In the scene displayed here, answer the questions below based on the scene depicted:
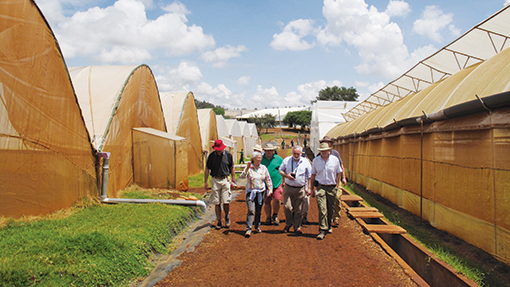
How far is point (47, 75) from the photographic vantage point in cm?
708

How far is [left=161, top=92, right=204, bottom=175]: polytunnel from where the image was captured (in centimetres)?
1692

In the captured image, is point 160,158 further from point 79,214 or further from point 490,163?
point 490,163

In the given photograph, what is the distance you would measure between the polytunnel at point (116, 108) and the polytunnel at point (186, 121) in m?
3.61

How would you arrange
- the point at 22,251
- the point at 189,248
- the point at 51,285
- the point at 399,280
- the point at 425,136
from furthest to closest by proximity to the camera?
1. the point at 425,136
2. the point at 189,248
3. the point at 399,280
4. the point at 22,251
5. the point at 51,285

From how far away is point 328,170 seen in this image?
6.91 meters

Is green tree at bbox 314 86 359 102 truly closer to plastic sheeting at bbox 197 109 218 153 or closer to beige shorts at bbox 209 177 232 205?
plastic sheeting at bbox 197 109 218 153

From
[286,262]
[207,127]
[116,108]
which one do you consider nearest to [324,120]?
[207,127]

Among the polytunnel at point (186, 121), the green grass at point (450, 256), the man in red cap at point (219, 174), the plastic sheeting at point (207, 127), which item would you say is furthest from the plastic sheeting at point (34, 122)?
the plastic sheeting at point (207, 127)

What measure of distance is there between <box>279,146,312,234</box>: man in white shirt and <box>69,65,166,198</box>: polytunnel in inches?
206

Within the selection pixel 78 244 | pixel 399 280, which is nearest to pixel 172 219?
pixel 78 244

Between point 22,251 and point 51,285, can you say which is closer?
point 51,285

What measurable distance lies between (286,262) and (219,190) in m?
2.35

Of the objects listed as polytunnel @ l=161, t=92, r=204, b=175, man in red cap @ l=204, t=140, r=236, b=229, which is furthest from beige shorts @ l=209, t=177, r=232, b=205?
polytunnel @ l=161, t=92, r=204, b=175

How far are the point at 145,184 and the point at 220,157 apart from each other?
5535 millimetres
